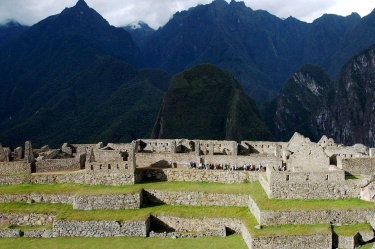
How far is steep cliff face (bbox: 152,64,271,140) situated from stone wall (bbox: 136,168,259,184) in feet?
284

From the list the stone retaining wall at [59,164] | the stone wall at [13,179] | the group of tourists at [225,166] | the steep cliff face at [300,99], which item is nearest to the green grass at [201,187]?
the group of tourists at [225,166]

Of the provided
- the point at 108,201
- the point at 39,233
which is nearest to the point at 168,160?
the point at 108,201

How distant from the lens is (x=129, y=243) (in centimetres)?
2544

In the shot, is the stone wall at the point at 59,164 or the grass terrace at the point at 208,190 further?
the stone wall at the point at 59,164

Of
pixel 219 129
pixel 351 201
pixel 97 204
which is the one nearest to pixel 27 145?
pixel 97 204

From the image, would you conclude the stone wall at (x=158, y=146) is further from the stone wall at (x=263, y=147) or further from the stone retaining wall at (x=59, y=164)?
the stone retaining wall at (x=59, y=164)

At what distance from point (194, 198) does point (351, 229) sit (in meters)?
9.12

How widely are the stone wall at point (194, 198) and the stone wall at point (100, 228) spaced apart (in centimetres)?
238

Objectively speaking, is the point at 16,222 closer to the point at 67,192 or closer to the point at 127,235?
the point at 67,192

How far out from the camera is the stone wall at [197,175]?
2989cm

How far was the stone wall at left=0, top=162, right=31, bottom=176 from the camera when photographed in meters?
33.0

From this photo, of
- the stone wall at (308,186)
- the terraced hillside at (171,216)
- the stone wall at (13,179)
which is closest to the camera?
the terraced hillside at (171,216)

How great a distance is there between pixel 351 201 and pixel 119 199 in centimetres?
1333

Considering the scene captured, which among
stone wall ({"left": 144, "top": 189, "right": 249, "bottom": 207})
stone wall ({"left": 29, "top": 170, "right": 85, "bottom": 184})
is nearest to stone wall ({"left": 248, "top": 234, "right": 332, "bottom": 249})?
stone wall ({"left": 144, "top": 189, "right": 249, "bottom": 207})
